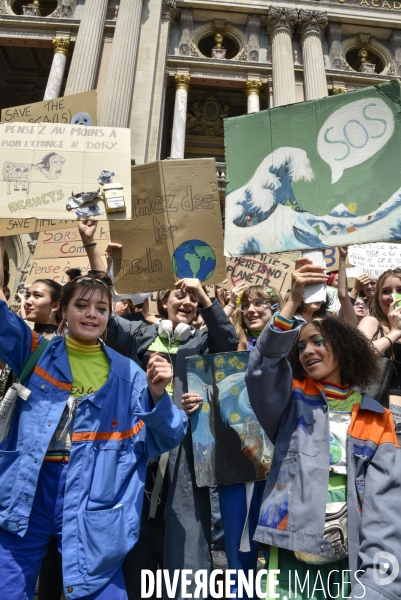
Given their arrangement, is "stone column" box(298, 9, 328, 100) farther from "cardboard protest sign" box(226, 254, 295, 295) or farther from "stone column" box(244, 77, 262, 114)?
"cardboard protest sign" box(226, 254, 295, 295)

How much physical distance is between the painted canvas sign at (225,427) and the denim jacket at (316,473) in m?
0.57

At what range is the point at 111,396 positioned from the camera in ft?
7.19

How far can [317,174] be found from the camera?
2852 mm

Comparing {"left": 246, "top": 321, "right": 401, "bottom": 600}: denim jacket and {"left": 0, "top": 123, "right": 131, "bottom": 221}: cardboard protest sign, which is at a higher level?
{"left": 0, "top": 123, "right": 131, "bottom": 221}: cardboard protest sign

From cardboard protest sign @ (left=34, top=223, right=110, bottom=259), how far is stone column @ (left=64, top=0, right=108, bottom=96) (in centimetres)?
937

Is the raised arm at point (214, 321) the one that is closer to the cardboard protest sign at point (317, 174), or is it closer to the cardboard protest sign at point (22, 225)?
the cardboard protest sign at point (317, 174)

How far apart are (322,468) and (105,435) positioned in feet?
3.44

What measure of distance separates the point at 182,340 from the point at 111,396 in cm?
95

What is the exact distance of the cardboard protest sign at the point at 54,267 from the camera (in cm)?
519

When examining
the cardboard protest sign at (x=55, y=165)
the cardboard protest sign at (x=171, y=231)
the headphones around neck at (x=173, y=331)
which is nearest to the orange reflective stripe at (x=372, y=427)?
the headphones around neck at (x=173, y=331)

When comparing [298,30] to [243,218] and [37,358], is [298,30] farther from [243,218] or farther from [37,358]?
[37,358]

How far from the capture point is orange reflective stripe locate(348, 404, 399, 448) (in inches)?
77.3

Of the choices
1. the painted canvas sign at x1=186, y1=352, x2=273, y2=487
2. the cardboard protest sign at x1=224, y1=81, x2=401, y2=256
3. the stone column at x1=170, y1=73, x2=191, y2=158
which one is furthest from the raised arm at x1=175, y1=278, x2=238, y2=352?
the stone column at x1=170, y1=73, x2=191, y2=158

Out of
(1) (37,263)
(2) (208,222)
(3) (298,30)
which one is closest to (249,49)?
(3) (298,30)
